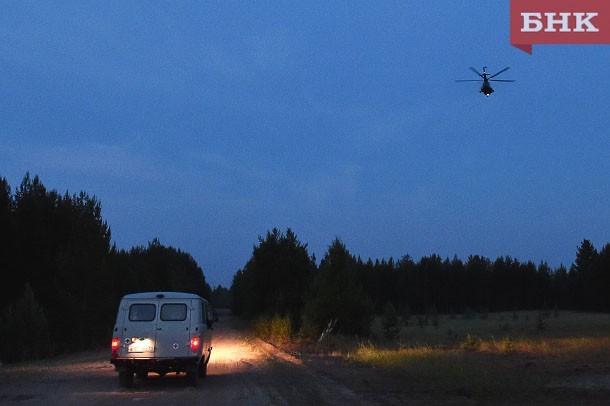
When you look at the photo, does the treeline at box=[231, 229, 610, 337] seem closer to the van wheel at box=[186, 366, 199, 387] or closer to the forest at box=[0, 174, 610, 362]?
the forest at box=[0, 174, 610, 362]

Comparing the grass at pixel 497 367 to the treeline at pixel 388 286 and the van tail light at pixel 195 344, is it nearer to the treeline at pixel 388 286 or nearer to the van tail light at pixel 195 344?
the van tail light at pixel 195 344

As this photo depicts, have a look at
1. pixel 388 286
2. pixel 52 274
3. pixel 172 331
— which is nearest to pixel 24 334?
pixel 52 274

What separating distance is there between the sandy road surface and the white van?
1.83 ft

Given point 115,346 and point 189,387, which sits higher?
point 115,346

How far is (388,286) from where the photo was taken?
385 feet

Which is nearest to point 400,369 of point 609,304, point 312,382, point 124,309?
point 312,382

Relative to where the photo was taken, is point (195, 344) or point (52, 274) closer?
point (195, 344)

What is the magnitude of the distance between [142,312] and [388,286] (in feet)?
336

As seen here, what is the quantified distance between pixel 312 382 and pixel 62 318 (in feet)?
89.3

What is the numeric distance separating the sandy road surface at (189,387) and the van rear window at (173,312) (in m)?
1.73

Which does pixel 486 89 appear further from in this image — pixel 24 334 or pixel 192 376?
pixel 24 334

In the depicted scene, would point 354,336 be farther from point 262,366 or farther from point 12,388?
point 12,388

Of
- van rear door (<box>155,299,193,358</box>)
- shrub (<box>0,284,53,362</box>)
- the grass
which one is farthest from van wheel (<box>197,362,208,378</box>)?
shrub (<box>0,284,53,362</box>)

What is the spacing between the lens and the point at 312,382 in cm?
1744
